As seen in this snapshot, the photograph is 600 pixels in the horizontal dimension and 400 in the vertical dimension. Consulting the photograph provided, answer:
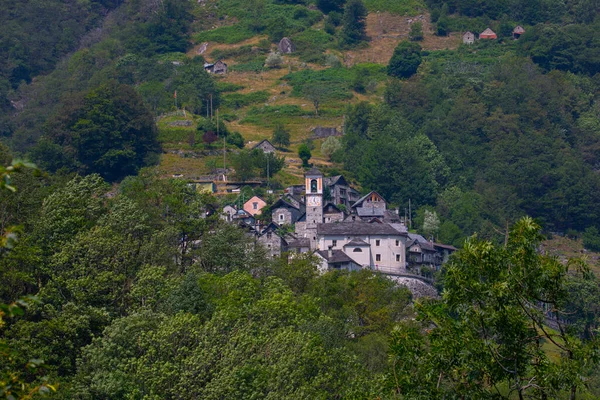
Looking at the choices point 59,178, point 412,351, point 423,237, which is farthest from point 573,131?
point 412,351

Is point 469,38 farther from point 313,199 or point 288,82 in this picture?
point 313,199

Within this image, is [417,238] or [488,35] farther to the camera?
[488,35]

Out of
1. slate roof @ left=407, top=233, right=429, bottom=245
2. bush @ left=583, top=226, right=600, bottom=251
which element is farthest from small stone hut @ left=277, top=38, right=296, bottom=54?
slate roof @ left=407, top=233, right=429, bottom=245

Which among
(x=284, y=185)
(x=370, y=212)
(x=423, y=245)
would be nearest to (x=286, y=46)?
(x=284, y=185)

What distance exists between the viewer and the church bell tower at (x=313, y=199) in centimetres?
6475

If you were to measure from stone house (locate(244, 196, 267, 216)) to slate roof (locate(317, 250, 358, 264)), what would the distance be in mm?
9838

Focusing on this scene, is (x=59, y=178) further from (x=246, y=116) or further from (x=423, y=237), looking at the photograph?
(x=246, y=116)

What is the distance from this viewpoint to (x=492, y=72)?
103062mm

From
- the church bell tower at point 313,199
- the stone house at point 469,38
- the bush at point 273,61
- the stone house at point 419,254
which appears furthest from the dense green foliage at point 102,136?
the stone house at point 469,38

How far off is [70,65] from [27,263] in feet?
253

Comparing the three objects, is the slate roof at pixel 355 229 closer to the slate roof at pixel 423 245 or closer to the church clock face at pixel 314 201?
the slate roof at pixel 423 245

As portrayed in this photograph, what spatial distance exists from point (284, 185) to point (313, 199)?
1135 centimetres

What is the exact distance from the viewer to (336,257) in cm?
5959

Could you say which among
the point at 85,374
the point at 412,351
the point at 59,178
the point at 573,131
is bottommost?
the point at 573,131
